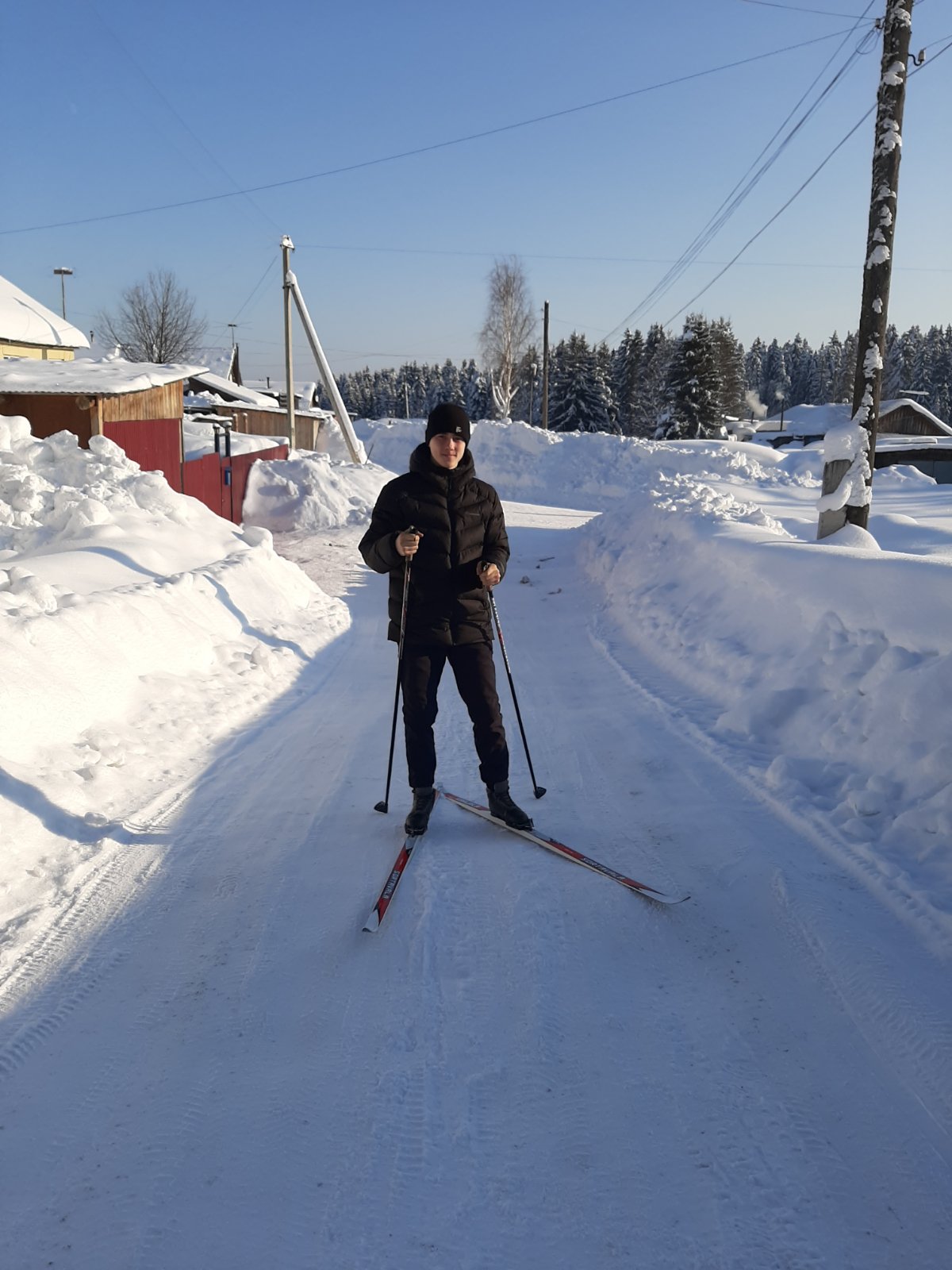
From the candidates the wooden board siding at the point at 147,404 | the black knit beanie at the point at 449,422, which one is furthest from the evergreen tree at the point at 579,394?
the black knit beanie at the point at 449,422

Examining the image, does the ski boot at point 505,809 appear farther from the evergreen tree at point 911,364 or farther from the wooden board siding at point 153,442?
the evergreen tree at point 911,364

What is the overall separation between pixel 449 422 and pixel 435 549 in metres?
0.64

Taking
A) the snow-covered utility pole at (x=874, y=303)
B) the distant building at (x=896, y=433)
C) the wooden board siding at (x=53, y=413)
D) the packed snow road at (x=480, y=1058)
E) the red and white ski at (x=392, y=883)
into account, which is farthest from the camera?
the distant building at (x=896, y=433)

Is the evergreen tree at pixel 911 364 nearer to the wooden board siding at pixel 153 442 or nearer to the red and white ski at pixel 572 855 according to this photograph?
the wooden board siding at pixel 153 442

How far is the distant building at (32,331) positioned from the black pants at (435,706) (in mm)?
26122

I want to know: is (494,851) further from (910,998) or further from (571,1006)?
(910,998)

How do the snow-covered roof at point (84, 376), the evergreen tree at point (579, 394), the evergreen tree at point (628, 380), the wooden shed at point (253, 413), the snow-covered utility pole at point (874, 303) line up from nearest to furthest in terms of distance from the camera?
1. the snow-covered utility pole at point (874, 303)
2. the snow-covered roof at point (84, 376)
3. the wooden shed at point (253, 413)
4. the evergreen tree at point (579, 394)
5. the evergreen tree at point (628, 380)

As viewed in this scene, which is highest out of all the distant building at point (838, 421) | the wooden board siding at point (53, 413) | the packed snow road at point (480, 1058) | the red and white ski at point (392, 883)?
the distant building at point (838, 421)

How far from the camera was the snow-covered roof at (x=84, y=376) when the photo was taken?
16312mm

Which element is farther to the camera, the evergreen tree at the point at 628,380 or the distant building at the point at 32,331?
the evergreen tree at the point at 628,380

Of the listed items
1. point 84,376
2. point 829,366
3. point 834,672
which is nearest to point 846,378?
point 829,366

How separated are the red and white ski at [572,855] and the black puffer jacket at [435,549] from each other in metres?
0.92

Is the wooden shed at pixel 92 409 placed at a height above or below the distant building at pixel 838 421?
below

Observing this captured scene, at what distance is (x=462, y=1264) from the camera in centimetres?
193
